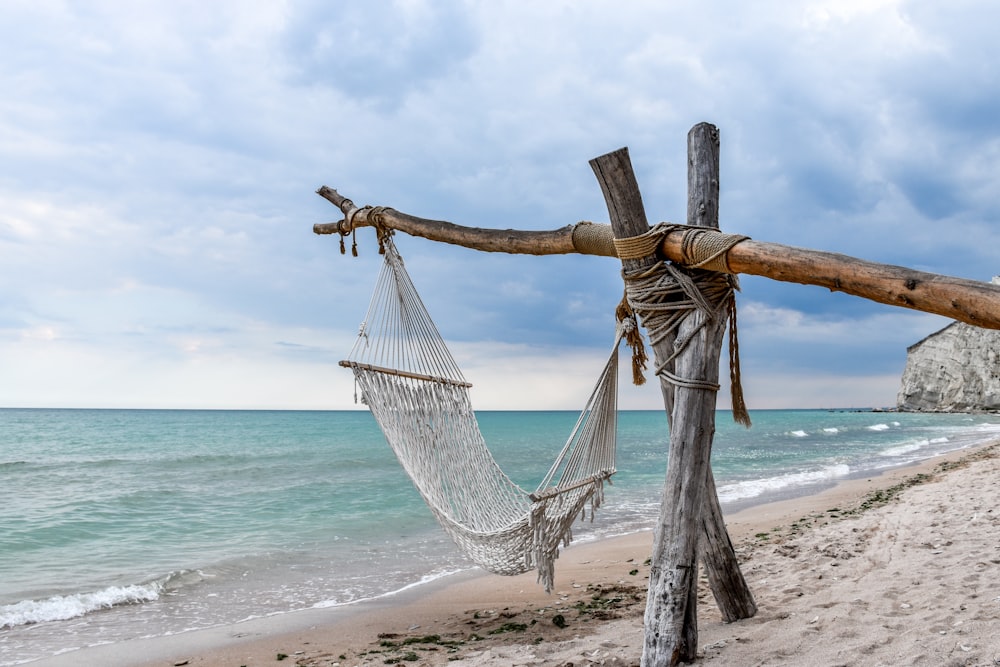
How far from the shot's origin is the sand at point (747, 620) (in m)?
2.07

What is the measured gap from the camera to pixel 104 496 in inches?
336

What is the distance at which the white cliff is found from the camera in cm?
2856

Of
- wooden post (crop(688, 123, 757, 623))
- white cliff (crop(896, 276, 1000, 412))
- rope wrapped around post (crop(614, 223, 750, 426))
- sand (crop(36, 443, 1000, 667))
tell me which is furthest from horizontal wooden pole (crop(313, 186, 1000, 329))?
white cliff (crop(896, 276, 1000, 412))

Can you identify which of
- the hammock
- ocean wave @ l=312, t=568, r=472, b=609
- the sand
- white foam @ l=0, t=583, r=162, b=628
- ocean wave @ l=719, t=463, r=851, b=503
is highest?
the hammock

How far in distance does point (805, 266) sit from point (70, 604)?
3883mm

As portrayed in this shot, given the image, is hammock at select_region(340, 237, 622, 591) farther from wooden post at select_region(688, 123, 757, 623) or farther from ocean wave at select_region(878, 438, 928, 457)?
ocean wave at select_region(878, 438, 928, 457)

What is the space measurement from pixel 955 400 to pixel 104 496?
33407mm

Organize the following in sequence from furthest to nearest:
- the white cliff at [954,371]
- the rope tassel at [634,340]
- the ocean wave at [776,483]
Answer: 1. the white cliff at [954,371]
2. the ocean wave at [776,483]
3. the rope tassel at [634,340]

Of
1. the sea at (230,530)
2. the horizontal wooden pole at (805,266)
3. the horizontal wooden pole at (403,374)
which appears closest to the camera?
the horizontal wooden pole at (805,266)

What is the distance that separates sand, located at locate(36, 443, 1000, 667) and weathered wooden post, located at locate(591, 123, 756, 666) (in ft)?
0.66

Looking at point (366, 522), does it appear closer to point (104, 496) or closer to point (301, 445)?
point (104, 496)

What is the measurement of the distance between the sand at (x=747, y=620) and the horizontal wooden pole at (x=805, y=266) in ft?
3.50

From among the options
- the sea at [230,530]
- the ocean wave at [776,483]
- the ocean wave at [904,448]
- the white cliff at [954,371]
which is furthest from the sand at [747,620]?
the white cliff at [954,371]

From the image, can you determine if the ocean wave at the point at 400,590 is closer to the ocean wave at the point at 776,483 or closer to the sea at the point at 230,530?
the sea at the point at 230,530
